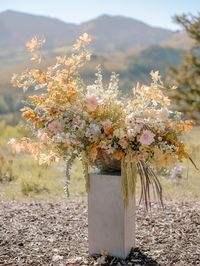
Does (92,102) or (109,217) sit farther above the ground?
(92,102)

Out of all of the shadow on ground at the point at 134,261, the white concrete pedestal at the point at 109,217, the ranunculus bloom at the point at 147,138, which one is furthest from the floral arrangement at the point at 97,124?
the shadow on ground at the point at 134,261

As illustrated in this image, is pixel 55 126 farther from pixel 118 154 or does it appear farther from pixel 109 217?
pixel 109 217

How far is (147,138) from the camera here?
3969 mm

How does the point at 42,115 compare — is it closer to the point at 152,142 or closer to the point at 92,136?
the point at 92,136

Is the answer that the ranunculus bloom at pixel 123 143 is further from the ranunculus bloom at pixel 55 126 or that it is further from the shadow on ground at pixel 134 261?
the shadow on ground at pixel 134 261

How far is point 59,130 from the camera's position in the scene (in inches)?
163

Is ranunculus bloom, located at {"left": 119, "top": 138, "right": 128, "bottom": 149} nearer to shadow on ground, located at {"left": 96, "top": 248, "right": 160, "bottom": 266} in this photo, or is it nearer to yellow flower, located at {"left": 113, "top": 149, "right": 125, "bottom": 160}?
yellow flower, located at {"left": 113, "top": 149, "right": 125, "bottom": 160}

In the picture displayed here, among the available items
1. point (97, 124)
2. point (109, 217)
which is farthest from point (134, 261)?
point (97, 124)

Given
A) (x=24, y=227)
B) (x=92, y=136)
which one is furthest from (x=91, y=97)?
(x=24, y=227)

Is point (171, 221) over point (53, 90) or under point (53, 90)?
under

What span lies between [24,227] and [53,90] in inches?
81.6

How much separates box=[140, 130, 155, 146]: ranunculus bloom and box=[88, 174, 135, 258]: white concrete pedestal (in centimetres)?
50

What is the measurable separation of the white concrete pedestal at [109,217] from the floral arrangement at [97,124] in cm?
14

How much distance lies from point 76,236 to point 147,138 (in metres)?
1.82
